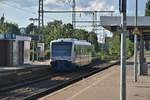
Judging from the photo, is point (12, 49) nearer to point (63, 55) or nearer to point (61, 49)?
point (61, 49)

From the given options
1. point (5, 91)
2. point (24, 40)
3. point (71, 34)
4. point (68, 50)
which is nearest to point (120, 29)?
point (5, 91)

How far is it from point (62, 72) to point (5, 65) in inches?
479

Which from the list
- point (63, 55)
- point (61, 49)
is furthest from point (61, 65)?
point (61, 49)

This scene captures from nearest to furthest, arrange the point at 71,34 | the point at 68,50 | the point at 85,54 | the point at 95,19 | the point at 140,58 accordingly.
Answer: the point at 140,58
the point at 68,50
the point at 85,54
the point at 95,19
the point at 71,34

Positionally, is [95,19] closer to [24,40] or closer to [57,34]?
[57,34]

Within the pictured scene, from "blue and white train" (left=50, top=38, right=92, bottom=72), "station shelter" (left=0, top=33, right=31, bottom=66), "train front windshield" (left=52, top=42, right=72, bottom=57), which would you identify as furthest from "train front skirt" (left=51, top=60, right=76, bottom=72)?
"station shelter" (left=0, top=33, right=31, bottom=66)

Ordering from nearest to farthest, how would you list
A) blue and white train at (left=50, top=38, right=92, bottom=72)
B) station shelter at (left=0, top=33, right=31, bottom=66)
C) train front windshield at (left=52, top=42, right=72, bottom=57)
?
1. blue and white train at (left=50, top=38, right=92, bottom=72)
2. train front windshield at (left=52, top=42, right=72, bottom=57)
3. station shelter at (left=0, top=33, right=31, bottom=66)

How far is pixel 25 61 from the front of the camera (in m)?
60.4

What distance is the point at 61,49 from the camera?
42.2 m

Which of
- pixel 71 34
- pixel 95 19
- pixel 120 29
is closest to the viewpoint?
pixel 120 29

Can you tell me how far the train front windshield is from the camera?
41969 millimetres

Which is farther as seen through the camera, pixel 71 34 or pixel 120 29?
pixel 71 34

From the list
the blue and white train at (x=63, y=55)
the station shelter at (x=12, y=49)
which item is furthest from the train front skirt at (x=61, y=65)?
the station shelter at (x=12, y=49)

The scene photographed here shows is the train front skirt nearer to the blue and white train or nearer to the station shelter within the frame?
the blue and white train
